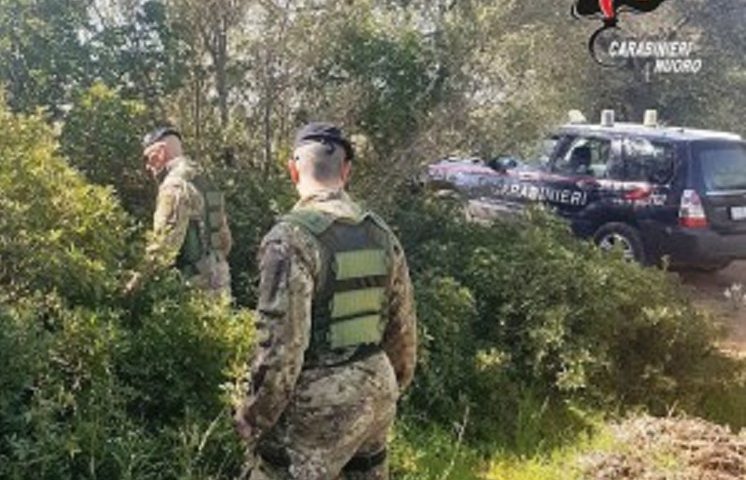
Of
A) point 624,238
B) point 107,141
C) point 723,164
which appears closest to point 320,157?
point 107,141

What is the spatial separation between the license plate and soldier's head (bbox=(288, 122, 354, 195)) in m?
7.59

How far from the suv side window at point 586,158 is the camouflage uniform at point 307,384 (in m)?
7.39

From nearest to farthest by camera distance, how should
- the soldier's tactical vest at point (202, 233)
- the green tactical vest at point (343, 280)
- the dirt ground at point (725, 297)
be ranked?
the green tactical vest at point (343, 280) → the soldier's tactical vest at point (202, 233) → the dirt ground at point (725, 297)

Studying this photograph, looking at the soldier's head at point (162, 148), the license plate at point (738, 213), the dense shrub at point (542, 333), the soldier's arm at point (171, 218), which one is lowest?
the dense shrub at point (542, 333)

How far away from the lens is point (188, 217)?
534 centimetres

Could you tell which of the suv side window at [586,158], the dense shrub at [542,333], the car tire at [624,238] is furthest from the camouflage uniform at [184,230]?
the suv side window at [586,158]

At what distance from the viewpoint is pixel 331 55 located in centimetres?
725

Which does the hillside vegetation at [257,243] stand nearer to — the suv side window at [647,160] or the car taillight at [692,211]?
the suv side window at [647,160]

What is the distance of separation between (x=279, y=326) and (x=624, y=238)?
7.74m

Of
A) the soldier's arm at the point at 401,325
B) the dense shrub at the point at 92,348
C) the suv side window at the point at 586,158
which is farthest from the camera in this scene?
the suv side window at the point at 586,158

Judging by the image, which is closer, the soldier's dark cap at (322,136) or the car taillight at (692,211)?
the soldier's dark cap at (322,136)

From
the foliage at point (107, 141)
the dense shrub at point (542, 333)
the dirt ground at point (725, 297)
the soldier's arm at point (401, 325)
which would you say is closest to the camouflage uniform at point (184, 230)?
the foliage at point (107, 141)

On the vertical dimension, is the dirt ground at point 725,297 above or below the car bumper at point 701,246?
below

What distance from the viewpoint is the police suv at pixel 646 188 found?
9891mm
